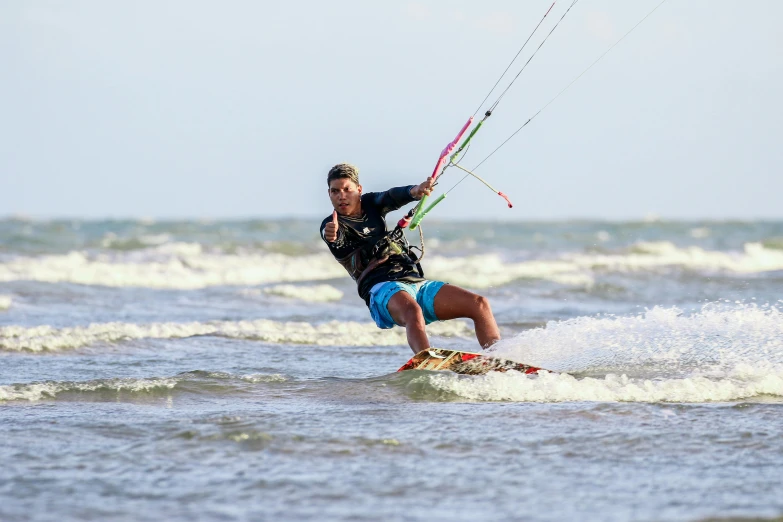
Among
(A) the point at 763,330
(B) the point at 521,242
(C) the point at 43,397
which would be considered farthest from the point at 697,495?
(B) the point at 521,242

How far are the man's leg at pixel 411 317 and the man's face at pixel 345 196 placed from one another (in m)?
0.69

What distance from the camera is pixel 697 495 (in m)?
3.71

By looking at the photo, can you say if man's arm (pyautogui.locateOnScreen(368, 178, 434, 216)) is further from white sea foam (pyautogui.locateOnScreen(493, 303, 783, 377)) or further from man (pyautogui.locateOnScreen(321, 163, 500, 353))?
white sea foam (pyautogui.locateOnScreen(493, 303, 783, 377))

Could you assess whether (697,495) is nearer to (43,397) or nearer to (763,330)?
(763,330)

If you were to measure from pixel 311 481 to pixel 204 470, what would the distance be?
496 millimetres

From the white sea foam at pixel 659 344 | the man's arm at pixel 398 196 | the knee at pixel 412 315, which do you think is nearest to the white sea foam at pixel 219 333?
the white sea foam at pixel 659 344

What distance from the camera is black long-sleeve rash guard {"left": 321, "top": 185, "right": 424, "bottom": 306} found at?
653 centimetres

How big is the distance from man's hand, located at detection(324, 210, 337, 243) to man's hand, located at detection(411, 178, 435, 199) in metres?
0.55

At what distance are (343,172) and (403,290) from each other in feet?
3.00

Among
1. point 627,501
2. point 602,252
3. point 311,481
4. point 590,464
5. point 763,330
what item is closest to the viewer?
point 627,501

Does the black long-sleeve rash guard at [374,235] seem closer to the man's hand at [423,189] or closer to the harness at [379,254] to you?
the harness at [379,254]

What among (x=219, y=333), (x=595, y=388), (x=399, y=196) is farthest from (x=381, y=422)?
(x=219, y=333)

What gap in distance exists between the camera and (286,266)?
2303cm

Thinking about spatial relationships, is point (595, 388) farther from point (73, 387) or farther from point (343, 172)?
point (73, 387)
